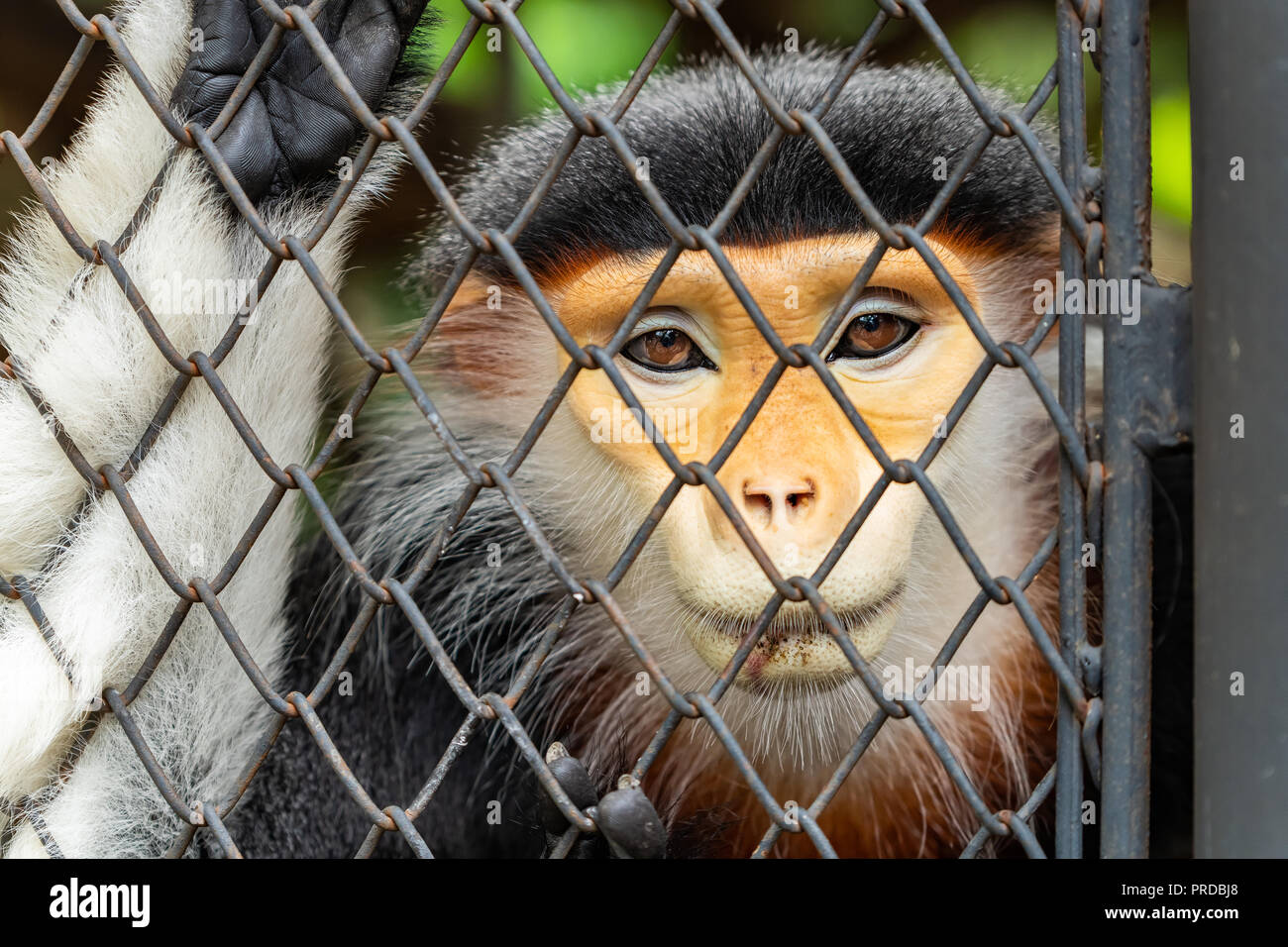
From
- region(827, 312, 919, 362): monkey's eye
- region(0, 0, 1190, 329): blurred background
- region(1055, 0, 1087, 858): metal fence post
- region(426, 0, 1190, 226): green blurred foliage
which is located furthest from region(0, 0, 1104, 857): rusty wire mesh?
region(426, 0, 1190, 226): green blurred foliage

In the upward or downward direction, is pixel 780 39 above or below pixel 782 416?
above

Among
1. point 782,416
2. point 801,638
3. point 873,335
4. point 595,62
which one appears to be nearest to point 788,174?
point 873,335

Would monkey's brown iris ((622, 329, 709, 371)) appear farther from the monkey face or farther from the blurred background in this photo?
the blurred background

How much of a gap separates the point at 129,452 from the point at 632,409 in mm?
838

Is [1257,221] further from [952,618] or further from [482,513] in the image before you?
[482,513]

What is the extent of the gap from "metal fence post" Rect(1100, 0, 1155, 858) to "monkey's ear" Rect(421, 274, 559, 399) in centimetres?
149

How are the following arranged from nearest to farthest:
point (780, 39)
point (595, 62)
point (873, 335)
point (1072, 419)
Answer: point (1072, 419) < point (873, 335) < point (595, 62) < point (780, 39)

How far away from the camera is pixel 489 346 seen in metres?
2.66

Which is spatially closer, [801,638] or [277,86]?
[277,86]

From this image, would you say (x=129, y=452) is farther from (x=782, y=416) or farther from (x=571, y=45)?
(x=571, y=45)

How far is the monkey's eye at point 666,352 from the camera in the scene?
7.24 ft

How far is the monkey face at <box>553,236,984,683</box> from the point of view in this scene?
1.80m

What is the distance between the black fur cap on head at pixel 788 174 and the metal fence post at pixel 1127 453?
32.9 inches

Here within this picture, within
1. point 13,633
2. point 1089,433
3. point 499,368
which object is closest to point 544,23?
point 499,368
